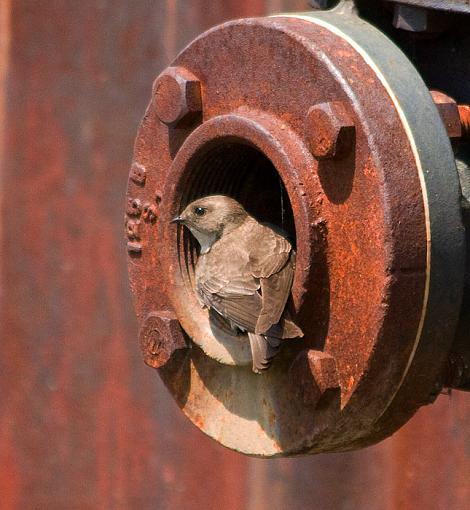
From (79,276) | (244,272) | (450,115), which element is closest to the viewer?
(450,115)

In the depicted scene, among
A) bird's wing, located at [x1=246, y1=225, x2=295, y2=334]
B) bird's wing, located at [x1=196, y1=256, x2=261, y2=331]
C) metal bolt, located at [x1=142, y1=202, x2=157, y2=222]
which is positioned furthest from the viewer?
metal bolt, located at [x1=142, y1=202, x2=157, y2=222]

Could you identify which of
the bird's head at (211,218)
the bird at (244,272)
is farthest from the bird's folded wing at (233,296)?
the bird's head at (211,218)

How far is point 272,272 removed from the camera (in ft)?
6.53

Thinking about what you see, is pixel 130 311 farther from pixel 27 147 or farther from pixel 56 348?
pixel 27 147

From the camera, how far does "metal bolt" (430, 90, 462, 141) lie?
1868 millimetres

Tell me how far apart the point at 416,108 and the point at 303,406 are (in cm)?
46

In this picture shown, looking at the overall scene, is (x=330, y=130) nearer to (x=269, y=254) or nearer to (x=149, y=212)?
(x=269, y=254)

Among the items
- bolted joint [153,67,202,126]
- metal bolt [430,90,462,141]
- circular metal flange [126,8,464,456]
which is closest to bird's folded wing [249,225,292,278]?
circular metal flange [126,8,464,456]

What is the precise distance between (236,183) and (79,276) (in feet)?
3.14

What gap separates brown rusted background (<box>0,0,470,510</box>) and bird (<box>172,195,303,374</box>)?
80cm

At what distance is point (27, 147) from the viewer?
3.08 meters

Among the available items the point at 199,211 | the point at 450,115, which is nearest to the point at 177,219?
the point at 199,211

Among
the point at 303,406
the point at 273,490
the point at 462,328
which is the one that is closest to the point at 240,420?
the point at 303,406

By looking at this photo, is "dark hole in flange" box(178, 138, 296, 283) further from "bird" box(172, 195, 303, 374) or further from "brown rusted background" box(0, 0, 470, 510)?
"brown rusted background" box(0, 0, 470, 510)
